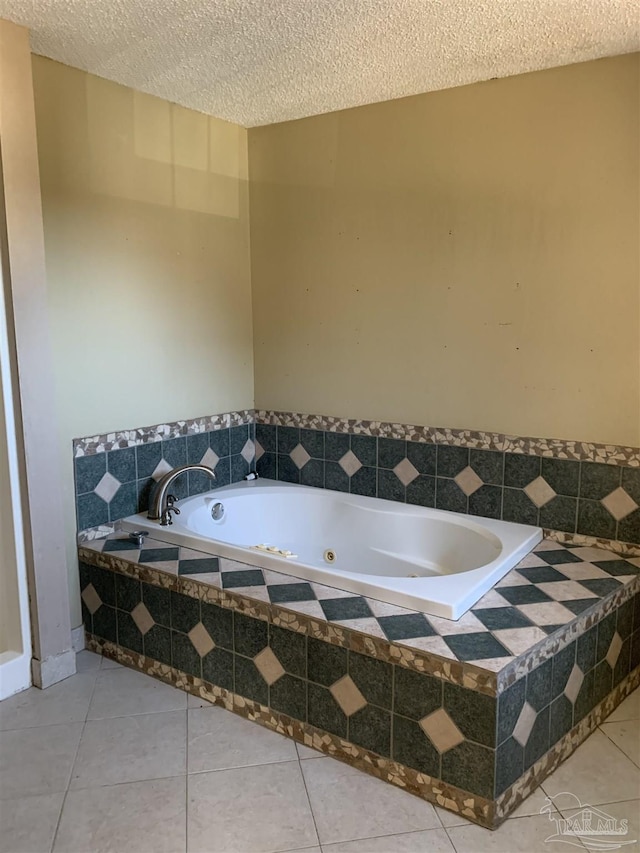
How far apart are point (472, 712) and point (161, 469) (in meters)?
1.77

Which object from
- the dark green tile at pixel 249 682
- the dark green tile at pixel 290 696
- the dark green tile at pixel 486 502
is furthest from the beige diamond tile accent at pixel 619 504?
the dark green tile at pixel 249 682

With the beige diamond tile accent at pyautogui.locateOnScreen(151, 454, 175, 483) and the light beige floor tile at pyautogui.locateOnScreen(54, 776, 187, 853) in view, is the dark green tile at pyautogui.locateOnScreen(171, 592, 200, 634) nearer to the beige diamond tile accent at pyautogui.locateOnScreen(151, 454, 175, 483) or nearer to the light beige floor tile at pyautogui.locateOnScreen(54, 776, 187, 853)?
the light beige floor tile at pyautogui.locateOnScreen(54, 776, 187, 853)

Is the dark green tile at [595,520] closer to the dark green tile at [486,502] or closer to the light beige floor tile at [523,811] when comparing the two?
the dark green tile at [486,502]

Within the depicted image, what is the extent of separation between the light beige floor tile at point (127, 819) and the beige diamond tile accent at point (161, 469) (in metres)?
1.33

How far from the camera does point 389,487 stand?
3008mm

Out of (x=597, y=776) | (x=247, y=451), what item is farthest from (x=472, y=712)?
(x=247, y=451)

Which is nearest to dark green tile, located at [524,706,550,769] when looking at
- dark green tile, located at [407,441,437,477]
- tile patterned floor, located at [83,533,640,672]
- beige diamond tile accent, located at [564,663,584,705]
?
beige diamond tile accent, located at [564,663,584,705]

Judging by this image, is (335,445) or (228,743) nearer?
(228,743)

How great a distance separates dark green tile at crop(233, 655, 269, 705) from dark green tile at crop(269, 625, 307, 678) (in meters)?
0.12

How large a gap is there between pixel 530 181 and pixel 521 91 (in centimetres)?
33

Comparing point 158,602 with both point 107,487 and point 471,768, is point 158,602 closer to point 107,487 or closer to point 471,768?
point 107,487

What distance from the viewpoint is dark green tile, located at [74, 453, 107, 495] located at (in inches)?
103

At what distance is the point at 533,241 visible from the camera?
2531mm

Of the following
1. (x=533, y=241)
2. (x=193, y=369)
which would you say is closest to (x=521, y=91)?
(x=533, y=241)
